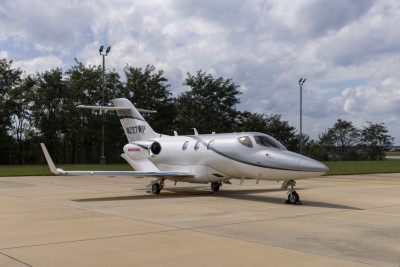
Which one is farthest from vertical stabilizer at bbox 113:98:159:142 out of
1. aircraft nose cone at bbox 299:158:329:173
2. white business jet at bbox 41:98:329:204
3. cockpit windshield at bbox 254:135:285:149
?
aircraft nose cone at bbox 299:158:329:173

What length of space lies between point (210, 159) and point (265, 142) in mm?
2252

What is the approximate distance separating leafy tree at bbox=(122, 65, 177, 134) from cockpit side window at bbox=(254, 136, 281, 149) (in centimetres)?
4558

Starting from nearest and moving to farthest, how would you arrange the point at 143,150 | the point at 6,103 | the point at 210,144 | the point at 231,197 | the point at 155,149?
the point at 231,197
the point at 210,144
the point at 155,149
the point at 143,150
the point at 6,103

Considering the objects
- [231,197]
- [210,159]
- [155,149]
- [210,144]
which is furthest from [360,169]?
[210,159]

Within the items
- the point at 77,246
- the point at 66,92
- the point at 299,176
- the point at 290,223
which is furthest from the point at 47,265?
the point at 66,92

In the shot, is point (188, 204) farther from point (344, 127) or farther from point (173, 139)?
point (344, 127)

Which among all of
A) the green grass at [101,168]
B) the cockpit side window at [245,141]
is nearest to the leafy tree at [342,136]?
the green grass at [101,168]

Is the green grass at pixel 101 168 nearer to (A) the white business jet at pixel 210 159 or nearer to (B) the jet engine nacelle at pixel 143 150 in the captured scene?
(B) the jet engine nacelle at pixel 143 150

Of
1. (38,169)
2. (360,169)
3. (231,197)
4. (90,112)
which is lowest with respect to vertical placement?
(231,197)

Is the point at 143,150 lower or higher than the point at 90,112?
lower

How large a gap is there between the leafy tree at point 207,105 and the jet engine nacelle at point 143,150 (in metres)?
37.5

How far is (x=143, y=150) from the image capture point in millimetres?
18344

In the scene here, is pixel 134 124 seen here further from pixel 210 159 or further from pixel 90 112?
pixel 90 112

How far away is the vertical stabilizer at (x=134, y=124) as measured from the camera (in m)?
19.7
